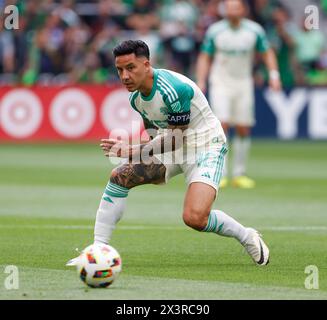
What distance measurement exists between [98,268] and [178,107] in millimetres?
1812

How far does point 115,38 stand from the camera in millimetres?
25578

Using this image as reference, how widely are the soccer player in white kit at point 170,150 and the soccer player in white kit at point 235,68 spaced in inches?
274

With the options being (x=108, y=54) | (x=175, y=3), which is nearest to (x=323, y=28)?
(x=175, y=3)

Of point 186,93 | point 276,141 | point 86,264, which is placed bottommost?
point 276,141

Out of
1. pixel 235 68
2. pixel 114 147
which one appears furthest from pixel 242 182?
pixel 114 147

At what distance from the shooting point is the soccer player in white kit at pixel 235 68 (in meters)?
16.8

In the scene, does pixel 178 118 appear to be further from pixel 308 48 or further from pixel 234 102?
pixel 308 48

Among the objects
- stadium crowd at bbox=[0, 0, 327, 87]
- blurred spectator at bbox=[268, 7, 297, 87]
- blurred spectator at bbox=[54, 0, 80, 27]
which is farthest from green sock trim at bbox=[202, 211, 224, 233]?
blurred spectator at bbox=[54, 0, 80, 27]

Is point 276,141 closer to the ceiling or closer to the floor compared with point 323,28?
closer to the floor

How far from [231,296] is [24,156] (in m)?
14.3

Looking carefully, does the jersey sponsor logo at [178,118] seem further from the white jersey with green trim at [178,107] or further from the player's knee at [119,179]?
the player's knee at [119,179]

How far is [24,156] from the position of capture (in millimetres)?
21703
